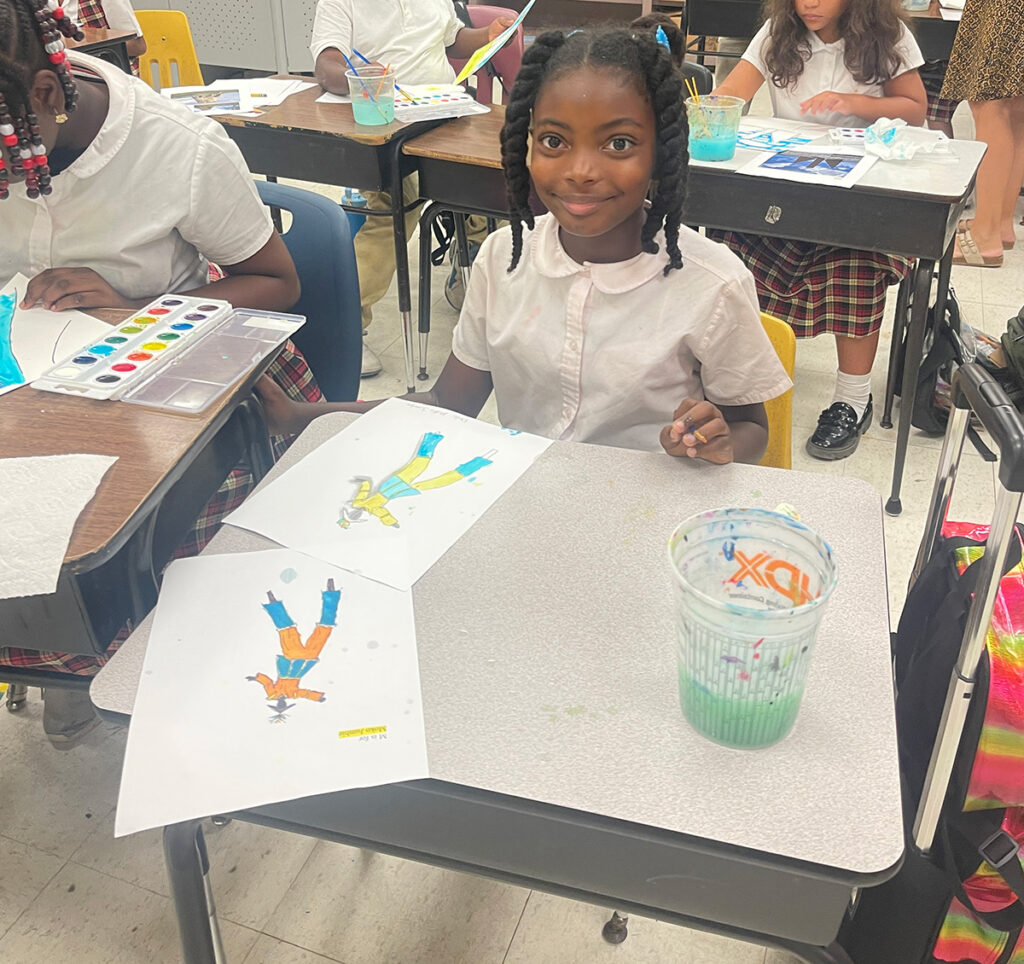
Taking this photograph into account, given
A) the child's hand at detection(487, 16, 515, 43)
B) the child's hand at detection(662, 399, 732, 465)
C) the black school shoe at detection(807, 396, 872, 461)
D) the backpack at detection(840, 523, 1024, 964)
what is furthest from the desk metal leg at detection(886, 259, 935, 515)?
the child's hand at detection(487, 16, 515, 43)

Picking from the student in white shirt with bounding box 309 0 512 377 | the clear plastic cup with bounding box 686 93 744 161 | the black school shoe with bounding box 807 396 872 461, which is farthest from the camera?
the student in white shirt with bounding box 309 0 512 377

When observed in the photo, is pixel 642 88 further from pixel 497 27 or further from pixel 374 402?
pixel 497 27

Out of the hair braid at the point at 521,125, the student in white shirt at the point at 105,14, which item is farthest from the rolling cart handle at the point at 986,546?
the student in white shirt at the point at 105,14

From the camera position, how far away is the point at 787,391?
126 cm

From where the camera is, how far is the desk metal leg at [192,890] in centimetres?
76

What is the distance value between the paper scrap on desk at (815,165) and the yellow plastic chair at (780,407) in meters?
0.87

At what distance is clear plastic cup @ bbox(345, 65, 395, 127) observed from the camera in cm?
236

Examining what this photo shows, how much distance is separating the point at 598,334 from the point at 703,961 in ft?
2.82

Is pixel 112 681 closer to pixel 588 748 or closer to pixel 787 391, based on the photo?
pixel 588 748

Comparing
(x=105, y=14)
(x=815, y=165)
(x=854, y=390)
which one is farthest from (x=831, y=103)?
(x=105, y=14)

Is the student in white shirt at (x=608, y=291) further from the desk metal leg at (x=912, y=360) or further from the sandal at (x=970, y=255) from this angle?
the sandal at (x=970, y=255)

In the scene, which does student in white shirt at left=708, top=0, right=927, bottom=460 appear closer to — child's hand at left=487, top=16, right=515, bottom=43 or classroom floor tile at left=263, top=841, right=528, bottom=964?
child's hand at left=487, top=16, right=515, bottom=43

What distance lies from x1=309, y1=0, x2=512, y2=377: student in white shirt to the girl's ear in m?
1.50

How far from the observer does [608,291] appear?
1.23m
